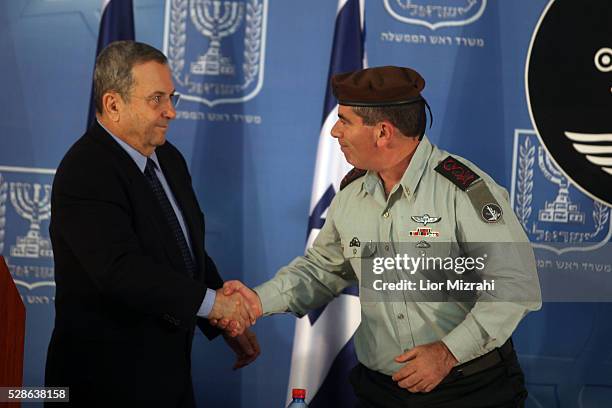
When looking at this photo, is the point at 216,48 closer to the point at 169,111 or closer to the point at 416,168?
the point at 169,111

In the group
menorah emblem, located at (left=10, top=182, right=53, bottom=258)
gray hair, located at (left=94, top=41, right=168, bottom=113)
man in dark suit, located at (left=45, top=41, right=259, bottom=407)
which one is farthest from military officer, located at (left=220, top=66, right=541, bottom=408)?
menorah emblem, located at (left=10, top=182, right=53, bottom=258)

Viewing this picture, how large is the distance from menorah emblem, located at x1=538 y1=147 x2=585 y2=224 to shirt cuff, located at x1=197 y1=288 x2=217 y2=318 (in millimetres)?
1799

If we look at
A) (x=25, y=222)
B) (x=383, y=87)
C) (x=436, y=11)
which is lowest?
(x=25, y=222)

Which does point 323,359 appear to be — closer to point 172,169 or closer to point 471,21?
point 172,169

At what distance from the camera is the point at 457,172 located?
8.96 feet

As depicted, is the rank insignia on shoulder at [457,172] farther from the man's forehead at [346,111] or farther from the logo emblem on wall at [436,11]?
the logo emblem on wall at [436,11]

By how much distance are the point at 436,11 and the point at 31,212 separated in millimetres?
2088

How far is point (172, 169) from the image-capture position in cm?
304

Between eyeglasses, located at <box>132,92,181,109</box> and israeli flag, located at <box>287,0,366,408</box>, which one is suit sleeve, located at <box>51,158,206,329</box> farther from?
israeli flag, located at <box>287,0,366,408</box>

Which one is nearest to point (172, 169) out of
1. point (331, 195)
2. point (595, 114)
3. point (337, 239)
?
point (337, 239)

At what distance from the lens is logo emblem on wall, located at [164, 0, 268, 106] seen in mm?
3863

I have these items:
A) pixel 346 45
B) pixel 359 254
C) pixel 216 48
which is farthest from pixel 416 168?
pixel 216 48

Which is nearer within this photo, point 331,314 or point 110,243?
point 110,243

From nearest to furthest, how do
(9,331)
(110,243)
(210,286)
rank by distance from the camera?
(9,331) → (110,243) → (210,286)
